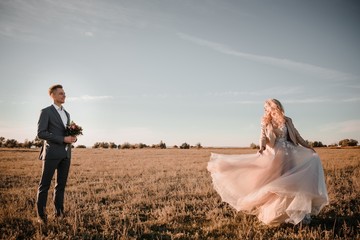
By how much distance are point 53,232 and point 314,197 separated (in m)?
5.63

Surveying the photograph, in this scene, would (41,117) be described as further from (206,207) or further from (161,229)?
(206,207)

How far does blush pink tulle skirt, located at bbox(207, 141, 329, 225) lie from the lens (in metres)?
5.41

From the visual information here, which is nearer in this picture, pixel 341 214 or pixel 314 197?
pixel 314 197

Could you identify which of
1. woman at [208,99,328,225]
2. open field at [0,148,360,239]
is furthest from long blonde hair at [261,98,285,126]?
open field at [0,148,360,239]

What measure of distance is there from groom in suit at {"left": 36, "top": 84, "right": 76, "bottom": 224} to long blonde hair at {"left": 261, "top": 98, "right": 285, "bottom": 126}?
4732 mm

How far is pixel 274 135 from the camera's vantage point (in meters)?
6.13

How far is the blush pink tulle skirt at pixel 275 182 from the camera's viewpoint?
541 centimetres

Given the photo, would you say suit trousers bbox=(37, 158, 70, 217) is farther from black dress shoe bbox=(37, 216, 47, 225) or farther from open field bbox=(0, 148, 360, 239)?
open field bbox=(0, 148, 360, 239)

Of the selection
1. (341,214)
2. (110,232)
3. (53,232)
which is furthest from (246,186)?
(53,232)

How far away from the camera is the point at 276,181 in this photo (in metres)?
5.58

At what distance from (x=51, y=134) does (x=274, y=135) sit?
520cm

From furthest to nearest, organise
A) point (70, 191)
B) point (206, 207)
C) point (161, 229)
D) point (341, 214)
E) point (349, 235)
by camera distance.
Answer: point (70, 191) → point (206, 207) → point (341, 214) → point (161, 229) → point (349, 235)

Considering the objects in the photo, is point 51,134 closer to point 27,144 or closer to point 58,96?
point 58,96

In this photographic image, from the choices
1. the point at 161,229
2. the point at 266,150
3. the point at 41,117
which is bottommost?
the point at 161,229
